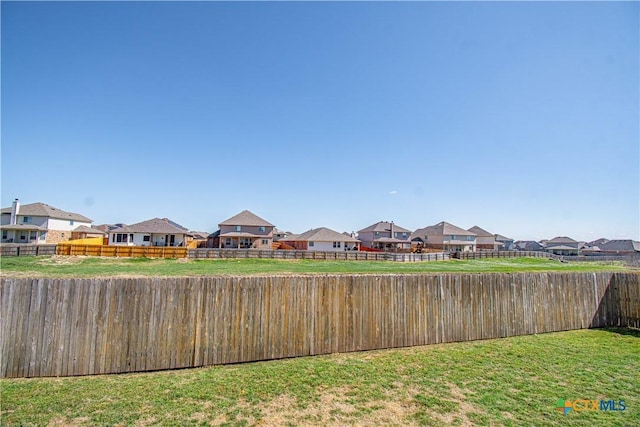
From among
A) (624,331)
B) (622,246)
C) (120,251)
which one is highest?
(622,246)

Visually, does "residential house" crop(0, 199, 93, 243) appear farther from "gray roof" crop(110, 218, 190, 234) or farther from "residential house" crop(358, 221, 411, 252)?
"residential house" crop(358, 221, 411, 252)

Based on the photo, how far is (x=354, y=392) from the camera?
513 centimetres

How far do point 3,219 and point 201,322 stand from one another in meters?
59.7

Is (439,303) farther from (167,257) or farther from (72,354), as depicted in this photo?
(167,257)

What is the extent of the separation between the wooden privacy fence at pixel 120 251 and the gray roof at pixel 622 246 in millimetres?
100812

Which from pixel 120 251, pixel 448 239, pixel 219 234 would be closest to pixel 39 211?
pixel 219 234

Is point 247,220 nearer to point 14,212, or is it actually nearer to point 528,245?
point 14,212

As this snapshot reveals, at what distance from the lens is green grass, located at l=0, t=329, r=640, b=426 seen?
4391 mm

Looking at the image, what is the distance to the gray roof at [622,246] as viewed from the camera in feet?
249

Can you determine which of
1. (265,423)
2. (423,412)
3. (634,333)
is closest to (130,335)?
(265,423)

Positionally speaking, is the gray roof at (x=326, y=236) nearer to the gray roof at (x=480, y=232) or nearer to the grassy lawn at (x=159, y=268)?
the grassy lawn at (x=159, y=268)

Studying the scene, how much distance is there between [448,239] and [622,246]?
53994 mm

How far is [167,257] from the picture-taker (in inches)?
1238

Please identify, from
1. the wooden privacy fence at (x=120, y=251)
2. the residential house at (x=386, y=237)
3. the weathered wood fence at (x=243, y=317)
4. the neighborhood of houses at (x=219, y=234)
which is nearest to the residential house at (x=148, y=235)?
the neighborhood of houses at (x=219, y=234)
